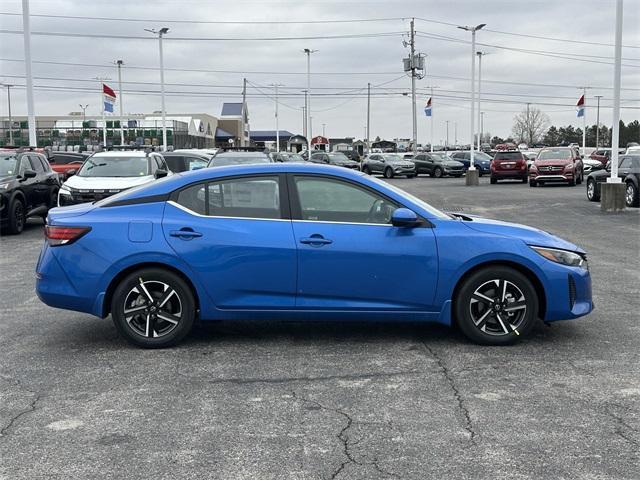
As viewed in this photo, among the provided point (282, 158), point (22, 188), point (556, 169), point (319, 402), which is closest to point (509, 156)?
point (556, 169)

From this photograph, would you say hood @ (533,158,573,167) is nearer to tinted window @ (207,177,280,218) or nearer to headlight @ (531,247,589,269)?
headlight @ (531,247,589,269)

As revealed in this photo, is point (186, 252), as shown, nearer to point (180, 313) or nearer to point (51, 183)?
point (180, 313)

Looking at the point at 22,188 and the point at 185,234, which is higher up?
the point at 22,188

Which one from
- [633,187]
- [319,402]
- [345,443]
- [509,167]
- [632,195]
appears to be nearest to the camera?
[345,443]

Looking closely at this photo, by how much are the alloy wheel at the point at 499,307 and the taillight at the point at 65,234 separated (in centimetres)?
332

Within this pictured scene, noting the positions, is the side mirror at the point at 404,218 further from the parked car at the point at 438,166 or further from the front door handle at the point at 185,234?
the parked car at the point at 438,166

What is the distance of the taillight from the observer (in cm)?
573

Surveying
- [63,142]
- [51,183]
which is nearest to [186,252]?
[51,183]

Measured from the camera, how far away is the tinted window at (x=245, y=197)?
5.84 metres

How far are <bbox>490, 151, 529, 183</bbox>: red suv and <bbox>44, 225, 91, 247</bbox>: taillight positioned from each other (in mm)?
32381

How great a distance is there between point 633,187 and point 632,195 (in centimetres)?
25

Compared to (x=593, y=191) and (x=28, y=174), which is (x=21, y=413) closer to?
(x=28, y=174)

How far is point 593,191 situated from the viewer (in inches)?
882

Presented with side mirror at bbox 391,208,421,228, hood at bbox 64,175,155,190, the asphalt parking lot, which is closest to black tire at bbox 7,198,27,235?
hood at bbox 64,175,155,190
